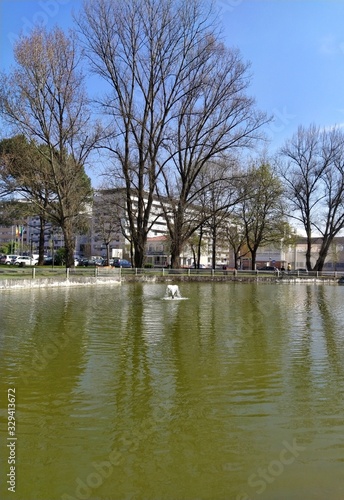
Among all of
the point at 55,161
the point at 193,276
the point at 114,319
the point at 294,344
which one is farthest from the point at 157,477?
the point at 193,276

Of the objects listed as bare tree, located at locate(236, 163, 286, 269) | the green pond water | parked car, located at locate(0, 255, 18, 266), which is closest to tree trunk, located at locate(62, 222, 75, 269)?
bare tree, located at locate(236, 163, 286, 269)

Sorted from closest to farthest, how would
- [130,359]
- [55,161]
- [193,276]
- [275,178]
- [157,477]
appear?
[157,477] < [130,359] < [55,161] < [193,276] < [275,178]

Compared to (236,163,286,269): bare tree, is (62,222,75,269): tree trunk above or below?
below

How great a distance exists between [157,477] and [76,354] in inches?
189

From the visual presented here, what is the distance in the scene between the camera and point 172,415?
17.0 ft

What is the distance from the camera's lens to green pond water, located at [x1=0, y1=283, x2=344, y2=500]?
3715 mm

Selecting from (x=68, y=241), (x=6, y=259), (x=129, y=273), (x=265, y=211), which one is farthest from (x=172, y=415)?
(x=6, y=259)

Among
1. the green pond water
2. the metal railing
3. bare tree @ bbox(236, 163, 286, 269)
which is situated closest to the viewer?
the green pond water

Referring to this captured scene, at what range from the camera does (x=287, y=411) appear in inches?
212

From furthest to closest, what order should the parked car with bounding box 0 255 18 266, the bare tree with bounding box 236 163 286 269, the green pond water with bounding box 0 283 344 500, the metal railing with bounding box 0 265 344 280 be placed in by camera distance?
the parked car with bounding box 0 255 18 266 → the bare tree with bounding box 236 163 286 269 → the metal railing with bounding box 0 265 344 280 → the green pond water with bounding box 0 283 344 500

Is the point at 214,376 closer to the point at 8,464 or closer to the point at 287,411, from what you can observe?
the point at 287,411

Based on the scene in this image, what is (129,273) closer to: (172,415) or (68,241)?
(68,241)

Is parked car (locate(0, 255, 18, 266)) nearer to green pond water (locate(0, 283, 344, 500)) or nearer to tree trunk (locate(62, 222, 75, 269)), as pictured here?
tree trunk (locate(62, 222, 75, 269))

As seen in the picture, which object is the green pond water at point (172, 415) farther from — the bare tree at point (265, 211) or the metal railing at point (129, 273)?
the bare tree at point (265, 211)
